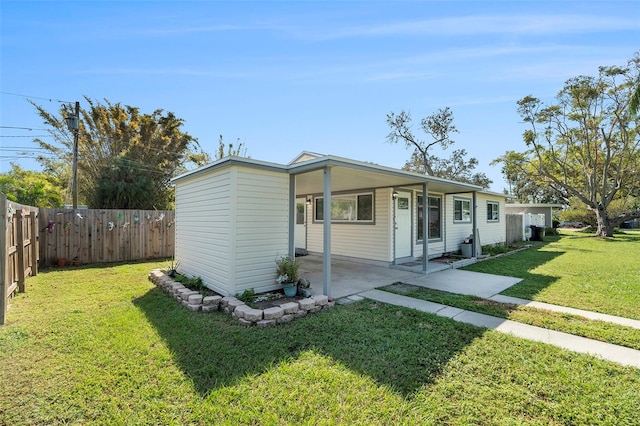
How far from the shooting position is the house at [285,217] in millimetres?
5023

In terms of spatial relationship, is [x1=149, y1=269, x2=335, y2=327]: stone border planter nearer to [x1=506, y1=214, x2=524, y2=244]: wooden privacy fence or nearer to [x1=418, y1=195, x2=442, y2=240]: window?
[x1=418, y1=195, x2=442, y2=240]: window

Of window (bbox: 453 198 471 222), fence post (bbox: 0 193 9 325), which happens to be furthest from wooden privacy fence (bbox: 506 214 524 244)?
fence post (bbox: 0 193 9 325)

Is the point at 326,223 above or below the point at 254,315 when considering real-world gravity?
above

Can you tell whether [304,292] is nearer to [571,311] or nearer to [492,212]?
[571,311]

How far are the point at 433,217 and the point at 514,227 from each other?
8.85m

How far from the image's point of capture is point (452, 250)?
10.7m

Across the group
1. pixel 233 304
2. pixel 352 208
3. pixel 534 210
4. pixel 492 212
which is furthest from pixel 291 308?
pixel 534 210

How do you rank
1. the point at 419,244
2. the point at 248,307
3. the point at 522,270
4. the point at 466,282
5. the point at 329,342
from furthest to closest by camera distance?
the point at 419,244 < the point at 522,270 < the point at 466,282 < the point at 248,307 < the point at 329,342

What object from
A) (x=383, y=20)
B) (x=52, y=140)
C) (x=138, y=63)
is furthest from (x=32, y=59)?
(x=383, y=20)

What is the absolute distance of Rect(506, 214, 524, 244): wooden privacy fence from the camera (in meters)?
15.2

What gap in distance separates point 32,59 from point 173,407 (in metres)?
12.1

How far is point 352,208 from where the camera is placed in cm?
949

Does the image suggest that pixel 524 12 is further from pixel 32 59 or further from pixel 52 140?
pixel 52 140

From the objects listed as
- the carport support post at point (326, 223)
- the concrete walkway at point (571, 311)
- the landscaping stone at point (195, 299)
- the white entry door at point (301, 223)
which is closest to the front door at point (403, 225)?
the concrete walkway at point (571, 311)
